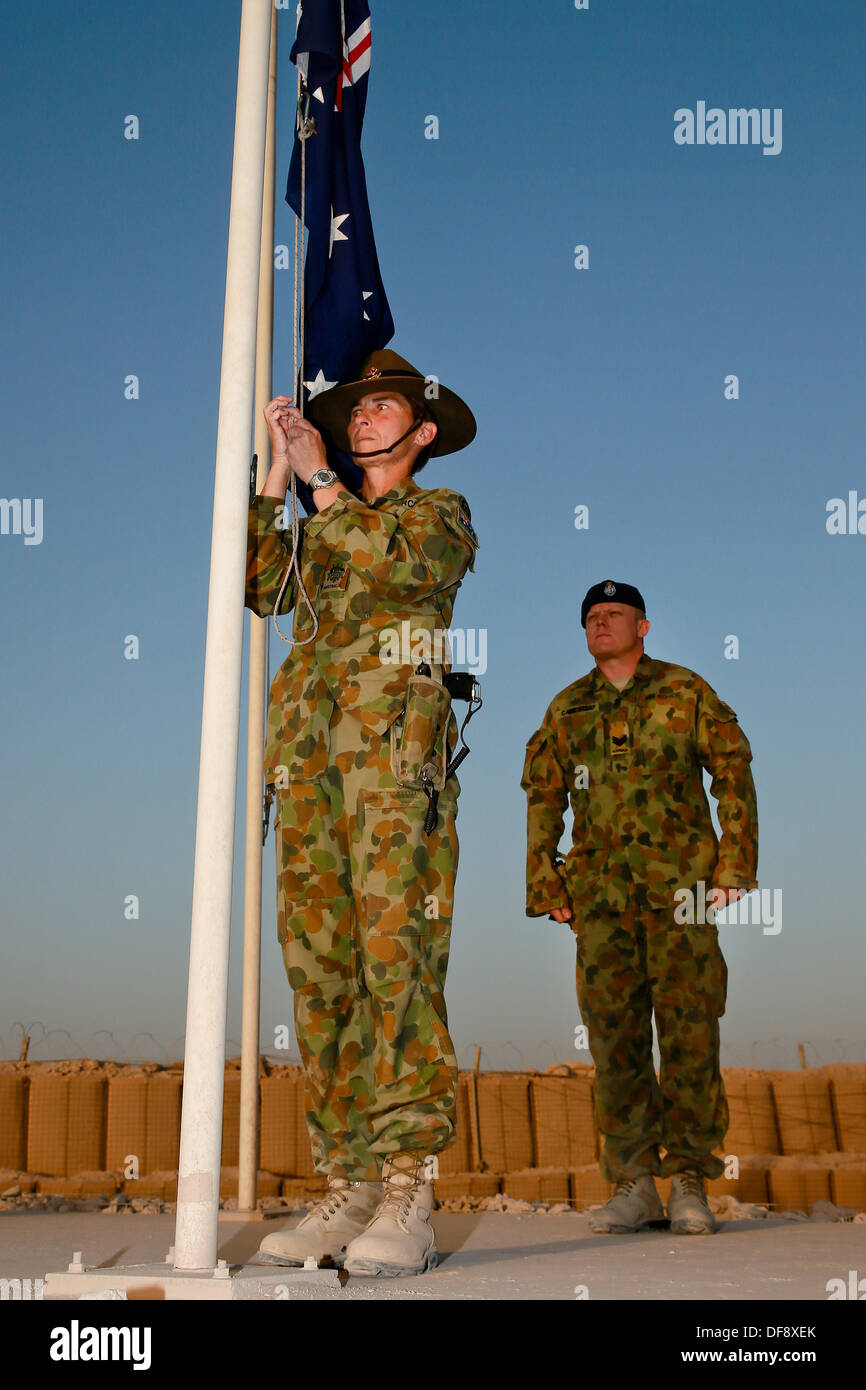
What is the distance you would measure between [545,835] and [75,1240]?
197cm

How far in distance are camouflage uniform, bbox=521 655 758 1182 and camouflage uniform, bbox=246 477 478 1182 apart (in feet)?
4.41

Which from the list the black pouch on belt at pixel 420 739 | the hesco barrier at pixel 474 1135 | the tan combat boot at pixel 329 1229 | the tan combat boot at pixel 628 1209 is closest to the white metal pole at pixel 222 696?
the tan combat boot at pixel 329 1229

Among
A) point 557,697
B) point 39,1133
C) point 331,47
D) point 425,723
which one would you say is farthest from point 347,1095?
point 39,1133

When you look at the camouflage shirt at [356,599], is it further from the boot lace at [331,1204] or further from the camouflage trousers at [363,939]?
the boot lace at [331,1204]

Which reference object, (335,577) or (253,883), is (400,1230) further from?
(253,883)

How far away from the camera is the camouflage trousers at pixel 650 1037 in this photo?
4.07 m

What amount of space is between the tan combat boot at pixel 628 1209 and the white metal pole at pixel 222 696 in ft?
6.57

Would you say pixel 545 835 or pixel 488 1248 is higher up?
pixel 545 835

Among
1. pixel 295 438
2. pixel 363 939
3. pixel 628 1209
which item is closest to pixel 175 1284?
pixel 363 939

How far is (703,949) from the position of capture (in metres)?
4.13

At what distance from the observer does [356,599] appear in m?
3.01

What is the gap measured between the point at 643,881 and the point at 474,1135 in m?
3.38

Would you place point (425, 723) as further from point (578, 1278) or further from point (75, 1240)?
point (75, 1240)

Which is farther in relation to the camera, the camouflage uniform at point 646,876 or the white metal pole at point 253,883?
the white metal pole at point 253,883
